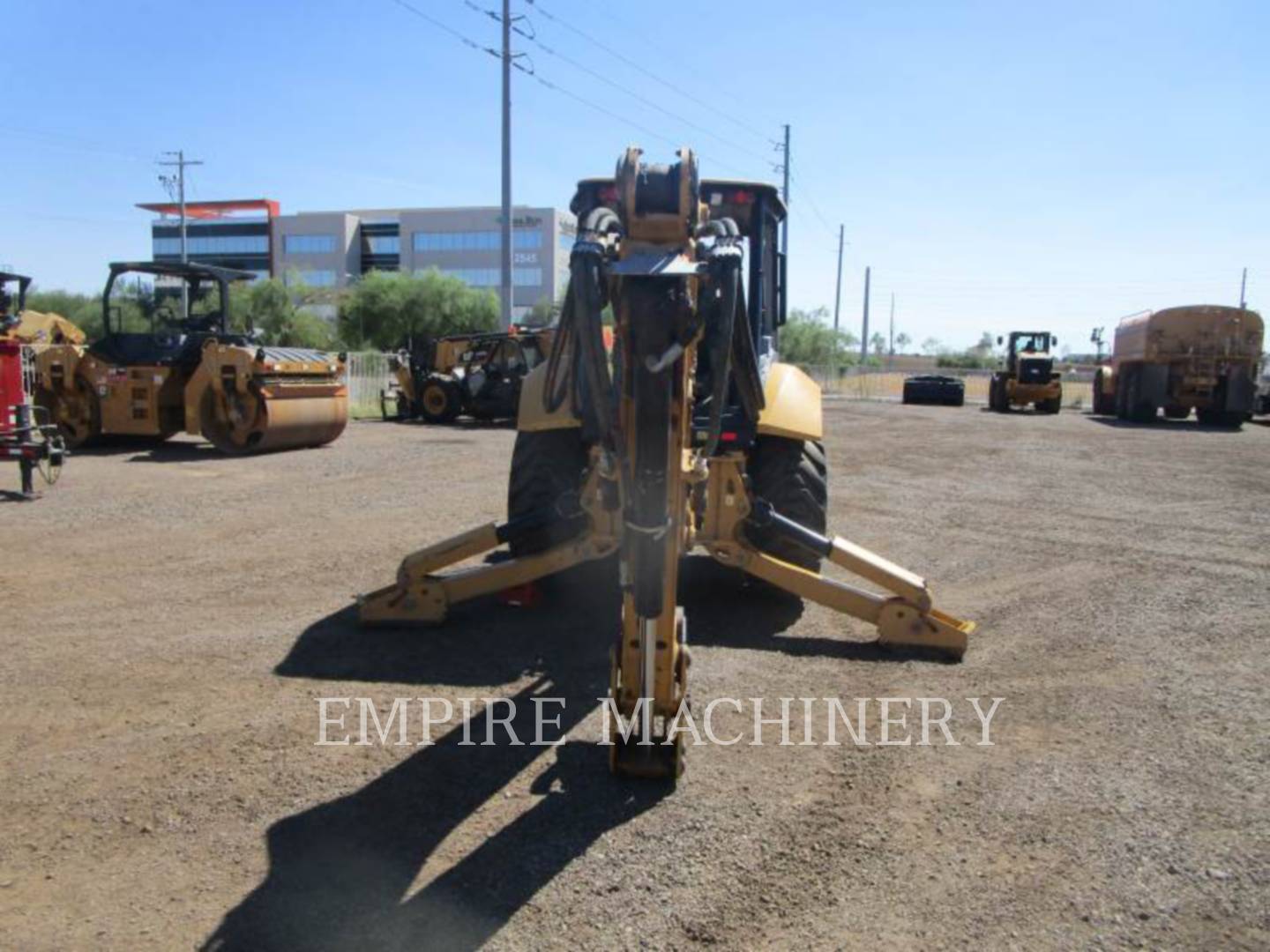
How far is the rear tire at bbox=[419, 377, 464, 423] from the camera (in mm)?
21531

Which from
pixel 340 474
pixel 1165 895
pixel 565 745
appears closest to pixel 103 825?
pixel 565 745

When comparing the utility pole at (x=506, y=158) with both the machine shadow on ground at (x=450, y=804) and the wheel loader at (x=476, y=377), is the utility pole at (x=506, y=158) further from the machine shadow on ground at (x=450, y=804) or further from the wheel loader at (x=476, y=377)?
the machine shadow on ground at (x=450, y=804)

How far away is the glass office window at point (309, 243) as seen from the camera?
9216cm

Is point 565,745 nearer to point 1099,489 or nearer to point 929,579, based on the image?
point 929,579

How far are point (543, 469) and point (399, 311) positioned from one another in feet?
172

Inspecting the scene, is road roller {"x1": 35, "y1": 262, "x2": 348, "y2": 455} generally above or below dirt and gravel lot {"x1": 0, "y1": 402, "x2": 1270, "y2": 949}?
above

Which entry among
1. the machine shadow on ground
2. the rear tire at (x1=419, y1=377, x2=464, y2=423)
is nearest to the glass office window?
the rear tire at (x1=419, y1=377, x2=464, y2=423)

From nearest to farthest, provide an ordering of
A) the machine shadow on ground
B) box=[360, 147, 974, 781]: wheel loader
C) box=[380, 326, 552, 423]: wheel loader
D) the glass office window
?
the machine shadow on ground < box=[360, 147, 974, 781]: wheel loader < box=[380, 326, 552, 423]: wheel loader < the glass office window

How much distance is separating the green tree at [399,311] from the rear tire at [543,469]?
5075 centimetres

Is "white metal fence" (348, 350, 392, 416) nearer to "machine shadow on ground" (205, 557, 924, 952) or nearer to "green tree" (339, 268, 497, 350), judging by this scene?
"machine shadow on ground" (205, 557, 924, 952)

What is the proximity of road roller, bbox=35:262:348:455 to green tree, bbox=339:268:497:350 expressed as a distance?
40.4 m

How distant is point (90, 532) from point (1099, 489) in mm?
11081

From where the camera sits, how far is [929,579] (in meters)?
7.25

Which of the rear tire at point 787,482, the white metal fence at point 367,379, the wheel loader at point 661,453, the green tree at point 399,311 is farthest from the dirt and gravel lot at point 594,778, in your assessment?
the green tree at point 399,311
